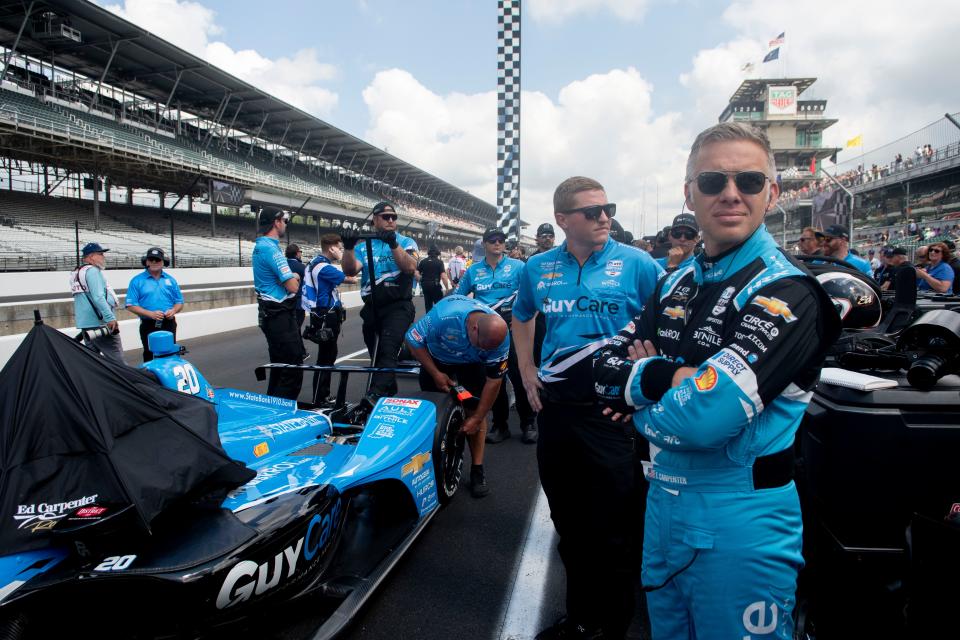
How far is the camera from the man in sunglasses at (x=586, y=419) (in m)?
1.98

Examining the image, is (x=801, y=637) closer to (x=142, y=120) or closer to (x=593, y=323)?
(x=593, y=323)

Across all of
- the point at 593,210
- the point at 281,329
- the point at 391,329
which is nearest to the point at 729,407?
the point at 593,210

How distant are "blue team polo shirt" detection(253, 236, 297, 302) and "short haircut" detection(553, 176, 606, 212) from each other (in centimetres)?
314

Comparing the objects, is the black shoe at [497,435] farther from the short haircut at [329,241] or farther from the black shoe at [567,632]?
the short haircut at [329,241]

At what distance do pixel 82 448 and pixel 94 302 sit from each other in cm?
511

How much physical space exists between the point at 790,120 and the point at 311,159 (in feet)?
175

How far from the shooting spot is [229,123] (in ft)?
109

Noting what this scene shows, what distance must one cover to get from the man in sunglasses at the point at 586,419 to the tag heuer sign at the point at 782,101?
237ft

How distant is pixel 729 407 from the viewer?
1.09 meters

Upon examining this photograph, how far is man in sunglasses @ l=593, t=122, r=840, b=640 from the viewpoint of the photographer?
1117 millimetres

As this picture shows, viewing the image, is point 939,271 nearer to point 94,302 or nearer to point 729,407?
point 729,407

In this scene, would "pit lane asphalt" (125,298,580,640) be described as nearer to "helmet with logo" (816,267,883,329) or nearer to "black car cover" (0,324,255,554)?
"black car cover" (0,324,255,554)

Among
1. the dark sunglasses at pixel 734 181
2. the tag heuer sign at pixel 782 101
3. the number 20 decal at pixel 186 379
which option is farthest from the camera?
the tag heuer sign at pixel 782 101

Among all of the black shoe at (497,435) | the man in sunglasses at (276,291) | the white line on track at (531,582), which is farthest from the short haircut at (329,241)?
the white line on track at (531,582)
